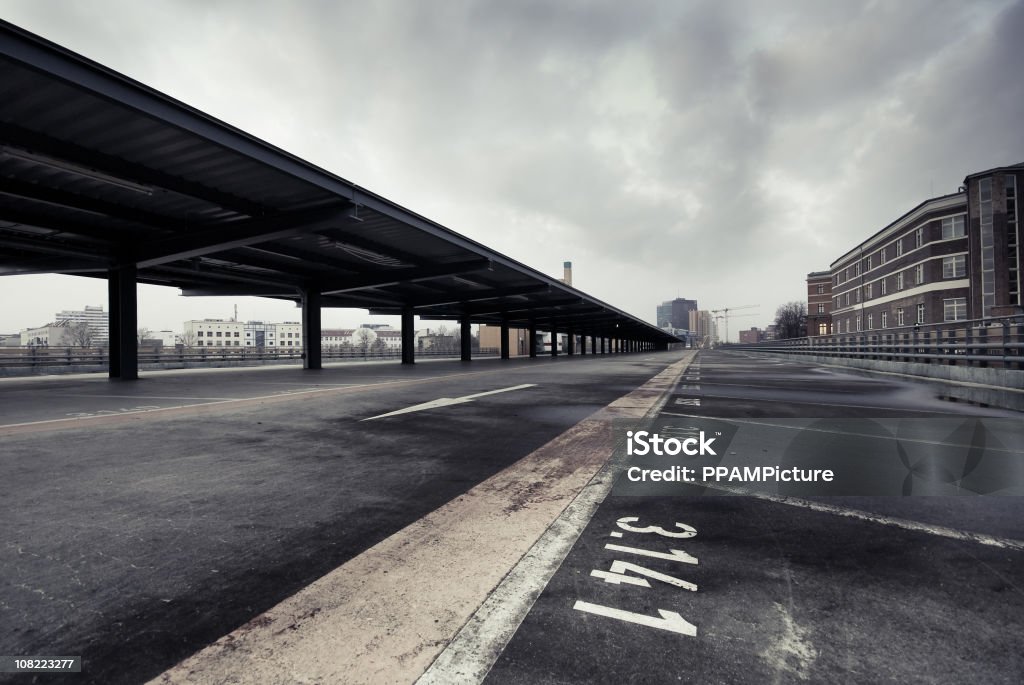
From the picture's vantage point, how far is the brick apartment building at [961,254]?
142ft

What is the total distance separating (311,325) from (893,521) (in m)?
26.9

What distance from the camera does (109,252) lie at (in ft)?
56.9

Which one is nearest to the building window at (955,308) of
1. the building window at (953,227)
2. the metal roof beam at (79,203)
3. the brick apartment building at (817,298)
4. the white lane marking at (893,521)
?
the building window at (953,227)

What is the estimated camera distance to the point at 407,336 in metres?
34.9

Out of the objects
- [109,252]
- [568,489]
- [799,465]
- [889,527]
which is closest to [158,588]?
[568,489]

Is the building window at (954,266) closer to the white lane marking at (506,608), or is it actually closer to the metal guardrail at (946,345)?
the metal guardrail at (946,345)

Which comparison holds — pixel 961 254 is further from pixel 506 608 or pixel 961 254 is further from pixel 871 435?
pixel 506 608

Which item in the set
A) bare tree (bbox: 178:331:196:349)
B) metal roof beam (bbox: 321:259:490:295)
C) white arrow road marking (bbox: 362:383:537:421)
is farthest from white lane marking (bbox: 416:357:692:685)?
bare tree (bbox: 178:331:196:349)

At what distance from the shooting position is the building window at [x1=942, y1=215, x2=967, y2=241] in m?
45.9

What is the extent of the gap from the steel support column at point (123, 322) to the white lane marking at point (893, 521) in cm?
2181

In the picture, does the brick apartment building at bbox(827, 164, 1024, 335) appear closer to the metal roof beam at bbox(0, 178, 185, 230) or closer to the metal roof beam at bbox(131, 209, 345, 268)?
Answer: the metal roof beam at bbox(131, 209, 345, 268)

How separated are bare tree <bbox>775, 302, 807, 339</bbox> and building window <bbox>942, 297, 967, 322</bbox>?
56486 millimetres

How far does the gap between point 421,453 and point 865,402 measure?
27.7 feet

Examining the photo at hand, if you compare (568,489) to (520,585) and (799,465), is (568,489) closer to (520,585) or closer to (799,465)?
(520,585)
